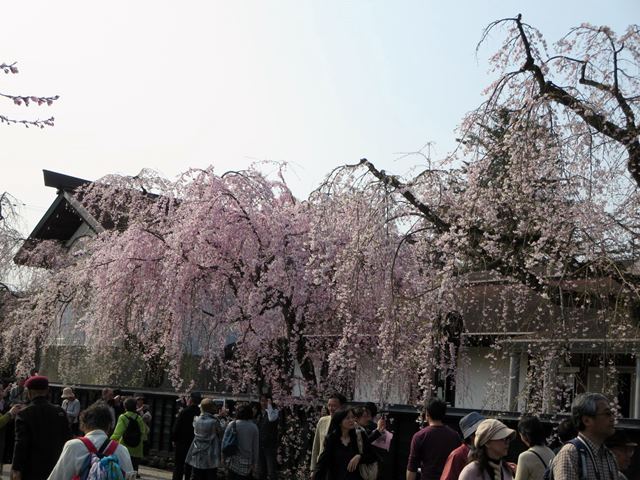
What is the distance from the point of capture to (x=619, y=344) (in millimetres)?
10867

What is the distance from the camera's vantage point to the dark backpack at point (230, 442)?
1272 centimetres

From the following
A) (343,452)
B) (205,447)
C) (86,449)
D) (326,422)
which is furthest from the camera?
(205,447)

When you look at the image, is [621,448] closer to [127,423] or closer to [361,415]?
[361,415]

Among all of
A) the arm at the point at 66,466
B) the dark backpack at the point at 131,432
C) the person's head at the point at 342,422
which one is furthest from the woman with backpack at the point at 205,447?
the arm at the point at 66,466

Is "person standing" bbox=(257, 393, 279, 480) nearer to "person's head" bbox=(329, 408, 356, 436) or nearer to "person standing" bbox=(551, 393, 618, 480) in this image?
"person's head" bbox=(329, 408, 356, 436)

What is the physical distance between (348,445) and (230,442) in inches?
175

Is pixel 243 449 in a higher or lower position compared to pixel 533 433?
lower

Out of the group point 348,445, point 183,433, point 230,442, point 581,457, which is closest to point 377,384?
point 183,433

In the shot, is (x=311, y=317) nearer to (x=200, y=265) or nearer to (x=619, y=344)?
(x=200, y=265)

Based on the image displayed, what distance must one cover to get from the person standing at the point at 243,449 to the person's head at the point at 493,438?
704cm

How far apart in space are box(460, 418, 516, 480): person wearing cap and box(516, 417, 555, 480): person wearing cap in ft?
1.79

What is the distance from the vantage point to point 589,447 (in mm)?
5586

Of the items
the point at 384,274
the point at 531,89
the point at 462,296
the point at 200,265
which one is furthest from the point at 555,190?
the point at 200,265

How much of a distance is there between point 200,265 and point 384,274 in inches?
166
